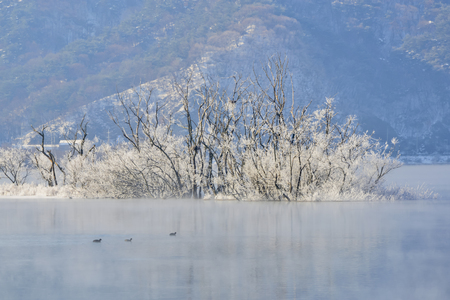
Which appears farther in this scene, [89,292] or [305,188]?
[305,188]

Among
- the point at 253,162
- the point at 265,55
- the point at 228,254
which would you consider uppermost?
the point at 228,254

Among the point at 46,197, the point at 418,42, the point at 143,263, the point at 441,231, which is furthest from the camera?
the point at 418,42

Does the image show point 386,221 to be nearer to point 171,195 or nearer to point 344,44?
point 171,195

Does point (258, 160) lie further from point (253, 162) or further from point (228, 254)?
point (228, 254)

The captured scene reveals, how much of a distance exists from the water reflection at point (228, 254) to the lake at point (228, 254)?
0.04ft

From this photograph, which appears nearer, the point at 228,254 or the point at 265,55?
the point at 228,254

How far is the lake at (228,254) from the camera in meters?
6.34

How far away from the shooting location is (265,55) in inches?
5758

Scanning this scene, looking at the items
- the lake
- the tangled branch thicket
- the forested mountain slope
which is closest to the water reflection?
the lake

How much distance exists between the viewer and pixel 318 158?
18.0 meters

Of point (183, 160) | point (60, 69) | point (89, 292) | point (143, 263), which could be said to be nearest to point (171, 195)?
point (183, 160)

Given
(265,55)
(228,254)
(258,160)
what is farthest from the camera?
(265,55)

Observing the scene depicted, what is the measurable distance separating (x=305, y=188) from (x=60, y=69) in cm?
15324

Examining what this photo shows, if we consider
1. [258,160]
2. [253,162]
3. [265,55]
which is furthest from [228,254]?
[265,55]
